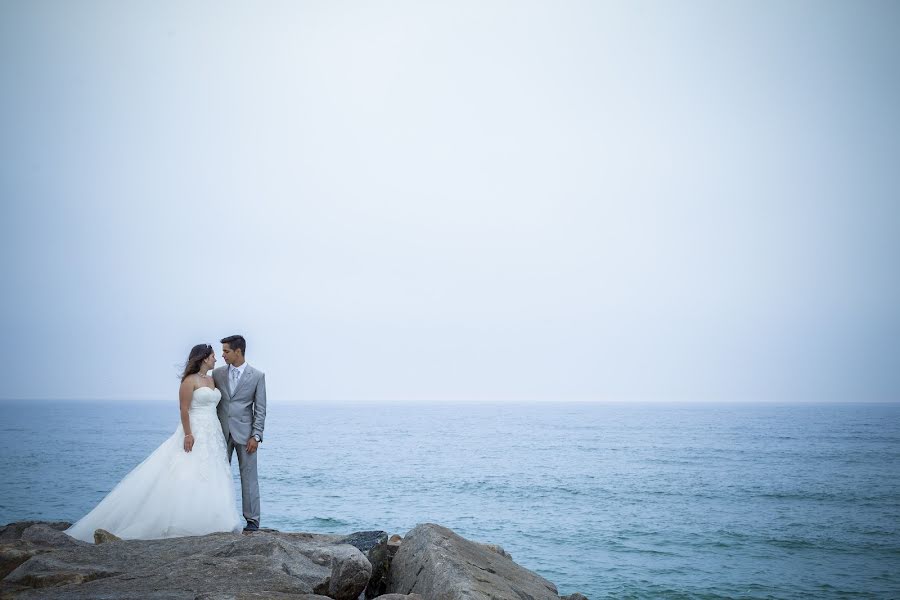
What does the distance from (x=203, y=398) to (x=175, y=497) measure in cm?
136

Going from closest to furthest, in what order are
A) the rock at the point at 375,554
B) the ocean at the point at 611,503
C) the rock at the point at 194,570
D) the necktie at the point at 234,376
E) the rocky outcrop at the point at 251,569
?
the rock at the point at 194,570 < the rocky outcrop at the point at 251,569 < the rock at the point at 375,554 < the necktie at the point at 234,376 < the ocean at the point at 611,503

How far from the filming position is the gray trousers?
862 centimetres

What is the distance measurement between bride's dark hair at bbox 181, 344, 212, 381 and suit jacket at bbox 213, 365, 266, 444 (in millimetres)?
419

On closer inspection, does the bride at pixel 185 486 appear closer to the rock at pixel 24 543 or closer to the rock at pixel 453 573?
the rock at pixel 24 543

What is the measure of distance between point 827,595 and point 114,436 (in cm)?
7840

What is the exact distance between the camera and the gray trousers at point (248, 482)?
8.62m

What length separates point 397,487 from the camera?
34719 millimetres

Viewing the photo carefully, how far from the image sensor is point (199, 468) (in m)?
8.18

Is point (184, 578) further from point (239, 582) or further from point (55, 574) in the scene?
point (55, 574)

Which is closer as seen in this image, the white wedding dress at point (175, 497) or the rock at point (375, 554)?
the white wedding dress at point (175, 497)

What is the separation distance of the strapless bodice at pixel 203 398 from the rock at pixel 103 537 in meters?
1.82

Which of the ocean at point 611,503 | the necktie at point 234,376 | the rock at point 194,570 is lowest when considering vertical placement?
the ocean at point 611,503

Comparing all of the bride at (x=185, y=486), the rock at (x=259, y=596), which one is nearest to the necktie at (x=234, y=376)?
the bride at (x=185, y=486)

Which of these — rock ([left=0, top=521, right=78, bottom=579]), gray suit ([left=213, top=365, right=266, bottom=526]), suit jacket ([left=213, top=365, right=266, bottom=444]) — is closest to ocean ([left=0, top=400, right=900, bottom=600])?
gray suit ([left=213, top=365, right=266, bottom=526])
